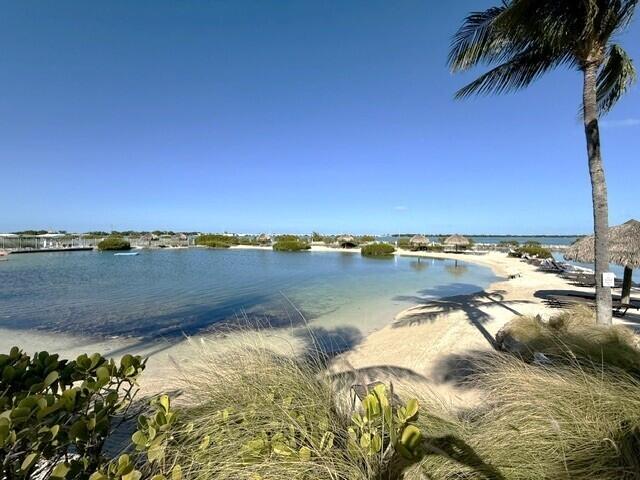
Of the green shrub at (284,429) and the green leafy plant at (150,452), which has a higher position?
the green leafy plant at (150,452)

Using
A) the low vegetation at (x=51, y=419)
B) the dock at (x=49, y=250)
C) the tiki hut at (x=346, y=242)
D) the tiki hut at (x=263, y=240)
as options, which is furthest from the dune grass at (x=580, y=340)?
the tiki hut at (x=263, y=240)

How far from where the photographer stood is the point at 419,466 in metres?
1.47

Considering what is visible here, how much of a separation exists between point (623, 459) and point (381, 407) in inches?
52.2

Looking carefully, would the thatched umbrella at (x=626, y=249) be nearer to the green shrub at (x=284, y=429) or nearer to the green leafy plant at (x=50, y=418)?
the green shrub at (x=284, y=429)

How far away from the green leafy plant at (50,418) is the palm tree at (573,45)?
642 centimetres

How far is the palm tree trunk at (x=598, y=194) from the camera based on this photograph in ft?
16.2

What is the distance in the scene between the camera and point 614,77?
612 centimetres

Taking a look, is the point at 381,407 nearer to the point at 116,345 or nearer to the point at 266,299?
the point at 116,345

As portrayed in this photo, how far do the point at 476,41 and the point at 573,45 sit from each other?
4.92 ft

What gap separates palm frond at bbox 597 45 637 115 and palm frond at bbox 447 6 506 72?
2.17 metres

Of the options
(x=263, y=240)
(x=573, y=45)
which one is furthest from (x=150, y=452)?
(x=263, y=240)

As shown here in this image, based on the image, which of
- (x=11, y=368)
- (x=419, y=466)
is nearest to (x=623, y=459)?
(x=419, y=466)

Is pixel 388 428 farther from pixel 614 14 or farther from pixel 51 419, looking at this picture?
pixel 614 14

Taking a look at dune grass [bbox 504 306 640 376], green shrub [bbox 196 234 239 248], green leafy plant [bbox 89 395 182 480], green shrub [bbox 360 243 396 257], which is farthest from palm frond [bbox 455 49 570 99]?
green shrub [bbox 196 234 239 248]
